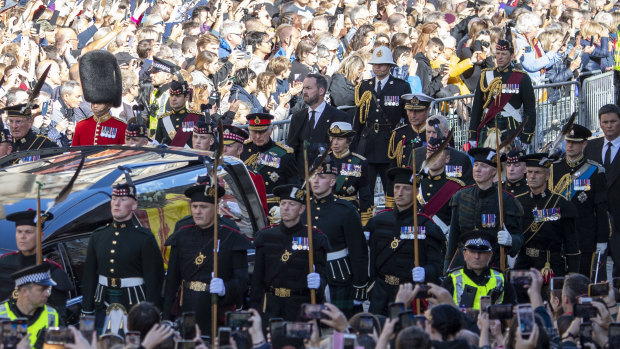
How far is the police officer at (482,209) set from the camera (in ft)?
42.2

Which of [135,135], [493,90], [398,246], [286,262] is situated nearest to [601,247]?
[493,90]

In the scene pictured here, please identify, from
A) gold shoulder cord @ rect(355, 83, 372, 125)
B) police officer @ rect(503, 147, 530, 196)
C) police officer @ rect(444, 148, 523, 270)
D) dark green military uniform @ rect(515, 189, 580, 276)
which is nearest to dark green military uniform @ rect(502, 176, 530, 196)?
police officer @ rect(503, 147, 530, 196)

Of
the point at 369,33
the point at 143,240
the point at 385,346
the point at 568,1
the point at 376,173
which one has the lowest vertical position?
the point at 385,346

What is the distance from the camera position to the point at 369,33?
62.2ft

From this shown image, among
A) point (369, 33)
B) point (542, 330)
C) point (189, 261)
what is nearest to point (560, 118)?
point (369, 33)

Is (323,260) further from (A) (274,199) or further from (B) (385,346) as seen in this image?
(B) (385,346)

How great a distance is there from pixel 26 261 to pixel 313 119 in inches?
212

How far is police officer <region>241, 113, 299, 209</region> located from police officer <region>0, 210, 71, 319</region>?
3.98 meters

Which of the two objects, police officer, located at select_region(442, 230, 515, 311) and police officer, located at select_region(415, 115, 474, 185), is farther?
police officer, located at select_region(415, 115, 474, 185)

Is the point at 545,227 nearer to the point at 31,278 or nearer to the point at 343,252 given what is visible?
the point at 343,252

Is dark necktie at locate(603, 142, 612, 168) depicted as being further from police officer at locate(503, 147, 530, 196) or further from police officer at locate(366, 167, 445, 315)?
police officer at locate(366, 167, 445, 315)

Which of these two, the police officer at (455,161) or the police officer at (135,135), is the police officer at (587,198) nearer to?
the police officer at (455,161)

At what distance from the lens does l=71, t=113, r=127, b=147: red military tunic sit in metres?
14.6

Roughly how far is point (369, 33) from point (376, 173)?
3.37 m
